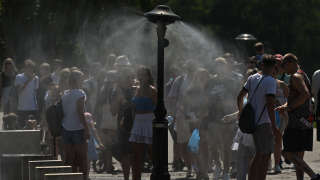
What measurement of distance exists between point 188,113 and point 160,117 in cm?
313

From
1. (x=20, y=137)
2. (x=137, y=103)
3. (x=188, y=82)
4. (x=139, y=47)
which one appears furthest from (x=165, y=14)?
(x=139, y=47)

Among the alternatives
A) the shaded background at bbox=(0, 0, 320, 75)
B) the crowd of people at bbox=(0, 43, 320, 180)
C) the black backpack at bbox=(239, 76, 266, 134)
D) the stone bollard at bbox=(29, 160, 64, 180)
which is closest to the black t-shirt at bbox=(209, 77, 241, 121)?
the crowd of people at bbox=(0, 43, 320, 180)

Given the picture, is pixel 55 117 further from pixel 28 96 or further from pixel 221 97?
pixel 28 96

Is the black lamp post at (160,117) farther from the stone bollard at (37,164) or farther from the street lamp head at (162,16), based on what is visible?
the stone bollard at (37,164)

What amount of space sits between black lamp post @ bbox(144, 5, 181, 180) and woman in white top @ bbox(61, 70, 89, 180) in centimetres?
132

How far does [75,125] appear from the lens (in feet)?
38.8

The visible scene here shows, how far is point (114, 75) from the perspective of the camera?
45.4ft

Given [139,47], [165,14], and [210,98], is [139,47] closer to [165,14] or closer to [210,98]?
[210,98]

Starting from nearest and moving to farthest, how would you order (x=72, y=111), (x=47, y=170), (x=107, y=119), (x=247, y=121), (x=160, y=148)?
(x=47, y=170) → (x=247, y=121) → (x=160, y=148) → (x=72, y=111) → (x=107, y=119)

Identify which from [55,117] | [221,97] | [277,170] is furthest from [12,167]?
[277,170]

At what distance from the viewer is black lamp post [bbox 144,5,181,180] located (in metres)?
10.8

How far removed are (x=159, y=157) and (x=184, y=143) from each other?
366cm

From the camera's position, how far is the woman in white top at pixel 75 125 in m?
11.8

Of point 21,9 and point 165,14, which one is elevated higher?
point 21,9
